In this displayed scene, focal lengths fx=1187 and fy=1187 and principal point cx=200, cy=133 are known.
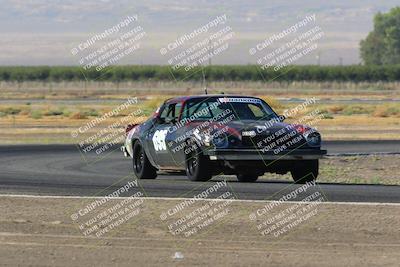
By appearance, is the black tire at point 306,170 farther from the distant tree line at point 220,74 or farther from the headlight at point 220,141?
the distant tree line at point 220,74

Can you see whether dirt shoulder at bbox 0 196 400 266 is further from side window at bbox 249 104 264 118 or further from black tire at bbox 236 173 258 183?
black tire at bbox 236 173 258 183

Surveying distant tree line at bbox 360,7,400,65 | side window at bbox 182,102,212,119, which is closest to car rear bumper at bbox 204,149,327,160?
side window at bbox 182,102,212,119

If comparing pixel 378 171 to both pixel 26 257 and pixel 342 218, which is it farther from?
pixel 26 257

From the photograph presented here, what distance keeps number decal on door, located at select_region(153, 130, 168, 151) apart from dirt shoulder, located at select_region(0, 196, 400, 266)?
384cm

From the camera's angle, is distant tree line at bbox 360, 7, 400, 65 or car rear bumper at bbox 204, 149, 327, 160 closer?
car rear bumper at bbox 204, 149, 327, 160

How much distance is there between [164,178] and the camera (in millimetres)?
21781

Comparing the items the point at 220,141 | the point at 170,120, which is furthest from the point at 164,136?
the point at 220,141

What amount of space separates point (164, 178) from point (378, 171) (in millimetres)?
5416

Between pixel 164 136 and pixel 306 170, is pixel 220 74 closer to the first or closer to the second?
pixel 164 136

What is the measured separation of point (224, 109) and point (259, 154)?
1.31 meters

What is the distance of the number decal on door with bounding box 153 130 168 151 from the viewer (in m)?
20.2

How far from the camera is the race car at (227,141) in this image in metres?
18.9

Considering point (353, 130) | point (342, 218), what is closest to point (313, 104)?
point (353, 130)

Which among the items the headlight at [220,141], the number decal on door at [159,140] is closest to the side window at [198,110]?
the number decal on door at [159,140]
